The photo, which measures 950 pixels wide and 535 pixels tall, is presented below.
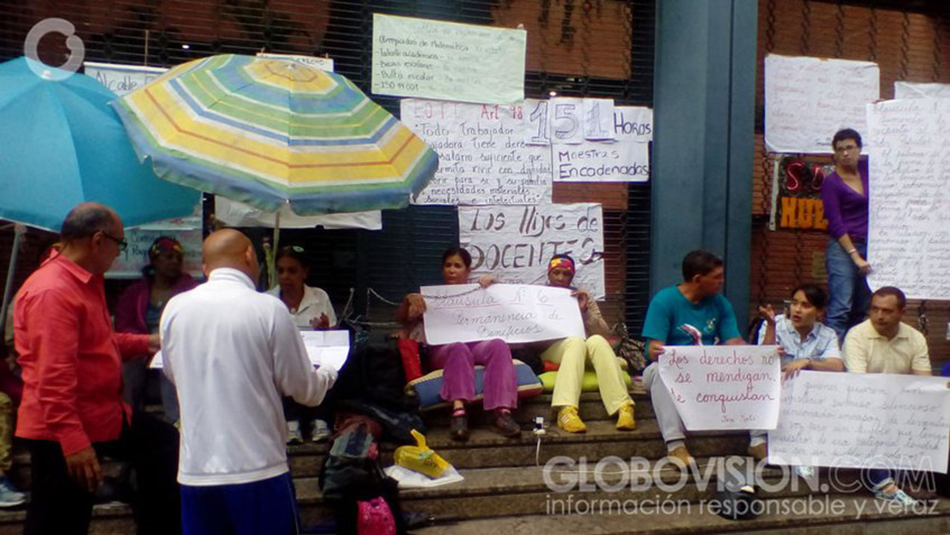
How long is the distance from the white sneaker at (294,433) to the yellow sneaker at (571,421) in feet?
5.65

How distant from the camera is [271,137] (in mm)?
4340

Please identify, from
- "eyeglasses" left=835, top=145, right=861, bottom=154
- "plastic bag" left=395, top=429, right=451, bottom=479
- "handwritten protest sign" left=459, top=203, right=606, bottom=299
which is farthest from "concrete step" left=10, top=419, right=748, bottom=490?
"eyeglasses" left=835, top=145, right=861, bottom=154

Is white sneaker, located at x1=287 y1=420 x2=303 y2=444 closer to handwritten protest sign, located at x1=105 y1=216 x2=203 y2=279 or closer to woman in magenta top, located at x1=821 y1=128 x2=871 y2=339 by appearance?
handwritten protest sign, located at x1=105 y1=216 x2=203 y2=279

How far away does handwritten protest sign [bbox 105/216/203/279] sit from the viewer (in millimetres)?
6324

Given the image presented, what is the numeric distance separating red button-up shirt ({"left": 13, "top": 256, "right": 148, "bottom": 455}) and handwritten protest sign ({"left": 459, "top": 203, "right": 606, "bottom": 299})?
12.3 feet

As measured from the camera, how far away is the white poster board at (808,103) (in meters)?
7.91

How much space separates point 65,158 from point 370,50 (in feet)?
10.6

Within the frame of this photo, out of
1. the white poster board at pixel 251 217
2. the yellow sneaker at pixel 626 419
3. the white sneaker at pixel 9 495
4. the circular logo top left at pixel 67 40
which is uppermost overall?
the circular logo top left at pixel 67 40

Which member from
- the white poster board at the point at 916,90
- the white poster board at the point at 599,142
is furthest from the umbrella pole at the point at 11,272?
the white poster board at the point at 916,90

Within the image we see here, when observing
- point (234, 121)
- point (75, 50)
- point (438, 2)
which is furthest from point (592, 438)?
point (75, 50)

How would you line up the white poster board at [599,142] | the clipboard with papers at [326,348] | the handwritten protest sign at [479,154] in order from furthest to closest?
the white poster board at [599,142], the handwritten protest sign at [479,154], the clipboard with papers at [326,348]

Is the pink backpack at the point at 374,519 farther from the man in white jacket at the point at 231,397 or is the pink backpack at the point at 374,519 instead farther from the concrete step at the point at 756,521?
the man in white jacket at the point at 231,397

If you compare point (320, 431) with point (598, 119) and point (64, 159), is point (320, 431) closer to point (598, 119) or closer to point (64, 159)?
point (64, 159)

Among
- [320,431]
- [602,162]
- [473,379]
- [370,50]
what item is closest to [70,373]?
[320,431]
